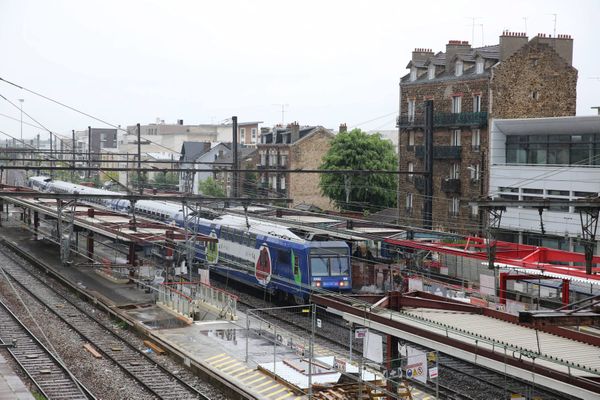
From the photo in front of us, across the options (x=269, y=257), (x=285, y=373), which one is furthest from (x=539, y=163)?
(x=285, y=373)

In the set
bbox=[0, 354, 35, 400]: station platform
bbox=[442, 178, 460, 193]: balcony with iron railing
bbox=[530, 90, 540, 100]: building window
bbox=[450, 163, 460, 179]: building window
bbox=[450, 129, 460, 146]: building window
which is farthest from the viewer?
bbox=[450, 163, 460, 179]: building window

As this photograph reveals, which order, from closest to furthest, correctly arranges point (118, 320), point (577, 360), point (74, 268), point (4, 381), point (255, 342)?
point (577, 360) < point (4, 381) < point (255, 342) < point (118, 320) < point (74, 268)

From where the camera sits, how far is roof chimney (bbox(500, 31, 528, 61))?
1582 inches

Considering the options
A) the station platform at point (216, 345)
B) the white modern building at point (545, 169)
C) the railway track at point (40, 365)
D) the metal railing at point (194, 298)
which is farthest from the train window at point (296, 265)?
the white modern building at point (545, 169)

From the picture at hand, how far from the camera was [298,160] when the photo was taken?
6631cm

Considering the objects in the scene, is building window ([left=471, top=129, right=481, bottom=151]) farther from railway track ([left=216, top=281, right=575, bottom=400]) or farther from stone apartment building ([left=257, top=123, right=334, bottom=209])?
stone apartment building ([left=257, top=123, right=334, bottom=209])

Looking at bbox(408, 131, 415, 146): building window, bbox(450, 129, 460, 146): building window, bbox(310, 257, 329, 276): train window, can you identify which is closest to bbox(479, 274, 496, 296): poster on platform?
bbox(310, 257, 329, 276): train window

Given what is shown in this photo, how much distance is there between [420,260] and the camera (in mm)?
31375

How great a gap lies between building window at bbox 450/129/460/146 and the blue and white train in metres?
14.0

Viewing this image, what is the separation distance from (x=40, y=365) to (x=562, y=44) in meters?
32.0

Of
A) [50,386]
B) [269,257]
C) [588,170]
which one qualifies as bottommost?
[50,386]

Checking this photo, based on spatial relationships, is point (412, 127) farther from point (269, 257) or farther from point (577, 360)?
point (577, 360)

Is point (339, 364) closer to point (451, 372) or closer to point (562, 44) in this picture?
point (451, 372)

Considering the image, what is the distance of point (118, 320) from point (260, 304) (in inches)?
234
